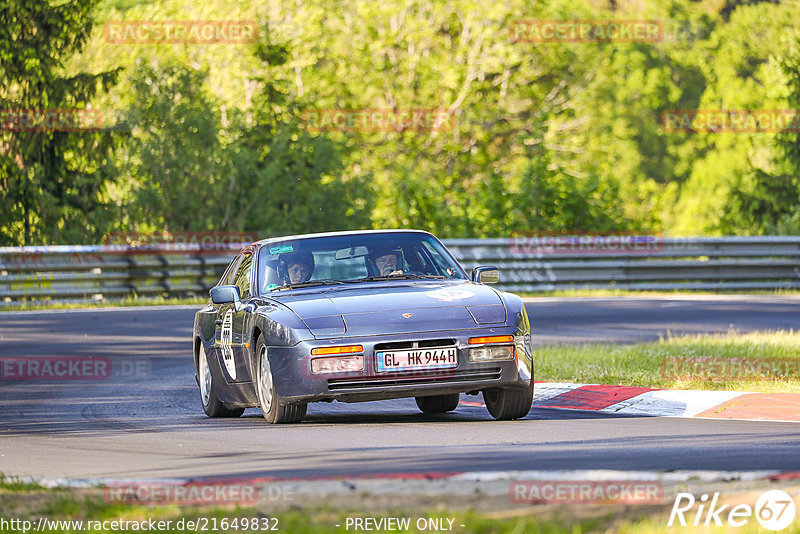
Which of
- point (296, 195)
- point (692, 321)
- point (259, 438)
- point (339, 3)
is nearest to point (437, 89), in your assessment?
point (339, 3)

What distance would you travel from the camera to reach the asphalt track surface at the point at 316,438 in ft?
23.4

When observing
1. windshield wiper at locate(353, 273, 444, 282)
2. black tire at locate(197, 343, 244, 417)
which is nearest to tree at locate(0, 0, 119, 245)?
black tire at locate(197, 343, 244, 417)

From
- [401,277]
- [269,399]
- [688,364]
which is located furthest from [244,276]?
[688,364]

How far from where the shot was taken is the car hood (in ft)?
30.3

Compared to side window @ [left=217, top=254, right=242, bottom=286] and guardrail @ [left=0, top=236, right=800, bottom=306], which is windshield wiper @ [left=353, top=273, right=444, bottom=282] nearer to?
side window @ [left=217, top=254, right=242, bottom=286]

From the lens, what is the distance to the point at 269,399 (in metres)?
9.80

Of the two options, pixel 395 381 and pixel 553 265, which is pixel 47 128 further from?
pixel 395 381

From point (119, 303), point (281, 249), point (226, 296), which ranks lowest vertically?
point (119, 303)

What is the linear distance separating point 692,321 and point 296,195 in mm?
13705

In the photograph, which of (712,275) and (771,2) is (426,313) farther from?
(771,2)

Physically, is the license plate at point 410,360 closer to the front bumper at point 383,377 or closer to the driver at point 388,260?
the front bumper at point 383,377

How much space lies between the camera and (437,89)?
4619 centimetres

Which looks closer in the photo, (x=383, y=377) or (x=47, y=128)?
(x=383, y=377)

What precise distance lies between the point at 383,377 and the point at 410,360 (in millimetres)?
216
